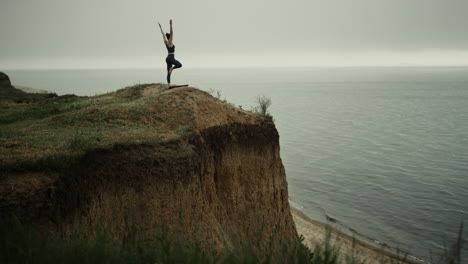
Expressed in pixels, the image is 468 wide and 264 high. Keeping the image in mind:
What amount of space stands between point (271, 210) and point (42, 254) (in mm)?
14352

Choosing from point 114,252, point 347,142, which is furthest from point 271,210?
point 347,142

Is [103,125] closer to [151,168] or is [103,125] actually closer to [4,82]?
[151,168]

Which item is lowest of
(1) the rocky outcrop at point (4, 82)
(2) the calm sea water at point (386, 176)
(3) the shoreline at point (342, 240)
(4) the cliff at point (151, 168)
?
(3) the shoreline at point (342, 240)

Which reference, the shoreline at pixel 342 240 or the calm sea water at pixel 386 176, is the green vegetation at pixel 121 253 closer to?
the shoreline at pixel 342 240

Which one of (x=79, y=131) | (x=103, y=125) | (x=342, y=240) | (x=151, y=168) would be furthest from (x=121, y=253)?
(x=342, y=240)

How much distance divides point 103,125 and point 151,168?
338 centimetres

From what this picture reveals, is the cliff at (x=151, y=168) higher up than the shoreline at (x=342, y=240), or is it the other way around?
the cliff at (x=151, y=168)

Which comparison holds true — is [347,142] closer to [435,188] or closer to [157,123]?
[435,188]

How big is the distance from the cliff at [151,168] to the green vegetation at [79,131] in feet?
0.11

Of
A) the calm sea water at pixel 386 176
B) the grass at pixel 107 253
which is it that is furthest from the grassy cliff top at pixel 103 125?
the calm sea water at pixel 386 176

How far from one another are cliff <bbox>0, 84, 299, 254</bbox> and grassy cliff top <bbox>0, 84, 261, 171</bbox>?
1.5 inches

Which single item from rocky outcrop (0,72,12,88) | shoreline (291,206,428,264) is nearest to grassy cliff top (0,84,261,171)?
shoreline (291,206,428,264)

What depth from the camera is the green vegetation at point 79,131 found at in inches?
500

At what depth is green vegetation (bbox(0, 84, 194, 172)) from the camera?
12.7 meters
